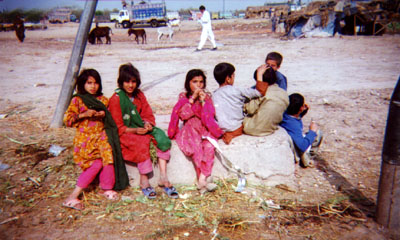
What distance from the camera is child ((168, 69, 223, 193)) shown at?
3051 mm

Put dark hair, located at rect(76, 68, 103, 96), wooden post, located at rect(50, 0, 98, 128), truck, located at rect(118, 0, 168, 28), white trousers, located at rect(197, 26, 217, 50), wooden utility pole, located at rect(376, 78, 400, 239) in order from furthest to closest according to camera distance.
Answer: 1. truck, located at rect(118, 0, 168, 28)
2. white trousers, located at rect(197, 26, 217, 50)
3. wooden post, located at rect(50, 0, 98, 128)
4. dark hair, located at rect(76, 68, 103, 96)
5. wooden utility pole, located at rect(376, 78, 400, 239)

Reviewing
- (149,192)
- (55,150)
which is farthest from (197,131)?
(55,150)

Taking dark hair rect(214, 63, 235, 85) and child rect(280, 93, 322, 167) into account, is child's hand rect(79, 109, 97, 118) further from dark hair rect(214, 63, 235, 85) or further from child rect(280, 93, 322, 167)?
child rect(280, 93, 322, 167)

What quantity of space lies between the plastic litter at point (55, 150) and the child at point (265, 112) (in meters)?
2.45

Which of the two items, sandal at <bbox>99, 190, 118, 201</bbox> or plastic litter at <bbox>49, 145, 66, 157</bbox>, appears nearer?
sandal at <bbox>99, 190, 118, 201</bbox>

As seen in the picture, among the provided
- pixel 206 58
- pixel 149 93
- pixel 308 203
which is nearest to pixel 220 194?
pixel 308 203

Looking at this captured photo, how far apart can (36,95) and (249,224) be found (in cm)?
583

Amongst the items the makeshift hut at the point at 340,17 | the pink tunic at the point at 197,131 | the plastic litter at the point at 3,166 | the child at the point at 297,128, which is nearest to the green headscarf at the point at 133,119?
the pink tunic at the point at 197,131

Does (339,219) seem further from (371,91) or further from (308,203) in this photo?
(371,91)

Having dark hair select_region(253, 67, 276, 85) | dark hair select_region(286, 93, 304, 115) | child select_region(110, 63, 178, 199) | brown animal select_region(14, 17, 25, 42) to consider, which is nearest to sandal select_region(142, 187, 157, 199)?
child select_region(110, 63, 178, 199)

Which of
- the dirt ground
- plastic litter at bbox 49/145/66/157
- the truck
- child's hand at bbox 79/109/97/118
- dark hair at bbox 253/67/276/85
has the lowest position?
the dirt ground

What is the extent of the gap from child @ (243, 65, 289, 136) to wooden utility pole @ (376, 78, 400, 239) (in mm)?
1118

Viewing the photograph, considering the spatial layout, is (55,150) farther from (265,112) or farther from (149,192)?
(265,112)

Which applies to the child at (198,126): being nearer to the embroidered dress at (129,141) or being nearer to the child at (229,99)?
the child at (229,99)
